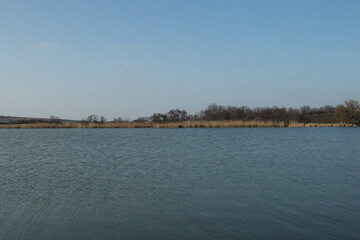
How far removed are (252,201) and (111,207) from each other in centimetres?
334

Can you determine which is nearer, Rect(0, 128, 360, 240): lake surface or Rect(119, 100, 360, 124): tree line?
Rect(0, 128, 360, 240): lake surface

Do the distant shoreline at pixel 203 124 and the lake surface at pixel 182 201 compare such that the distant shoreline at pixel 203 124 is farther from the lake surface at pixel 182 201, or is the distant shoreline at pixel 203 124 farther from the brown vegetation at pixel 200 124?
the lake surface at pixel 182 201

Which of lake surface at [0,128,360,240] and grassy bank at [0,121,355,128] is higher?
grassy bank at [0,121,355,128]

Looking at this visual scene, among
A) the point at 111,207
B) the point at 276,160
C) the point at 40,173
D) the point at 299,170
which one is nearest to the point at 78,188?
the point at 111,207

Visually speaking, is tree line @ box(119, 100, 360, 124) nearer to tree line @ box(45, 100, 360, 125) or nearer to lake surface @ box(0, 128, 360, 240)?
tree line @ box(45, 100, 360, 125)

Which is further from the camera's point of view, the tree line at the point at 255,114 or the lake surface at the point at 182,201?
the tree line at the point at 255,114

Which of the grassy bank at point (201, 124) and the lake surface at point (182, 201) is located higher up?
the grassy bank at point (201, 124)

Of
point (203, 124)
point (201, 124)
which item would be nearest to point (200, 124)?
point (201, 124)

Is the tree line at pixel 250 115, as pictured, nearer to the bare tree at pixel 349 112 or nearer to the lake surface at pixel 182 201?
the bare tree at pixel 349 112

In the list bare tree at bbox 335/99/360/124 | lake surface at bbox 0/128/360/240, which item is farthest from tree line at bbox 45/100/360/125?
lake surface at bbox 0/128/360/240

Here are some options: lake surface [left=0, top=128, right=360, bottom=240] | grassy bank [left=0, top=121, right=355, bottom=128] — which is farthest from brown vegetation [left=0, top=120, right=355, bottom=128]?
lake surface [left=0, top=128, right=360, bottom=240]

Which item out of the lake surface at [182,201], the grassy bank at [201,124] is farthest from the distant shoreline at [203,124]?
the lake surface at [182,201]

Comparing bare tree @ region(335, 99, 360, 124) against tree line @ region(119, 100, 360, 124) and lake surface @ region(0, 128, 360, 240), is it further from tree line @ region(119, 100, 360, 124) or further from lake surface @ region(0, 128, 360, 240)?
lake surface @ region(0, 128, 360, 240)

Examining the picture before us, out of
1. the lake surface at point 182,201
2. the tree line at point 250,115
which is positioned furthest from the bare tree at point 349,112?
the lake surface at point 182,201
